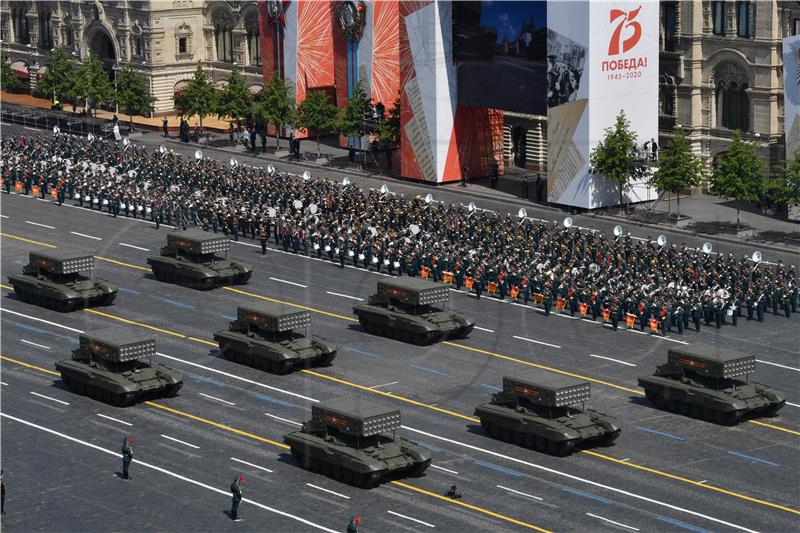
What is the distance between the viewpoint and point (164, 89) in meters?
155

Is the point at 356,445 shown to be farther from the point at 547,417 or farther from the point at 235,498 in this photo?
the point at 547,417

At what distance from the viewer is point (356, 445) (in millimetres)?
70250

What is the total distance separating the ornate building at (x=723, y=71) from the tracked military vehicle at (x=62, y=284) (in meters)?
43.0

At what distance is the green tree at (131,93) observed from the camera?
14838cm

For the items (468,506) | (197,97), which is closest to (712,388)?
(468,506)

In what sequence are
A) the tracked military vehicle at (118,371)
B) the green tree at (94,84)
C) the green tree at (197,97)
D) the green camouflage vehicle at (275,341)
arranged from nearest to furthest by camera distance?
1. the tracked military vehicle at (118,371)
2. the green camouflage vehicle at (275,341)
3. the green tree at (197,97)
4. the green tree at (94,84)

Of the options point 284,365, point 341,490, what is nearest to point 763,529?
point 341,490

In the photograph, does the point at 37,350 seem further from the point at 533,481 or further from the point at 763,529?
the point at 763,529

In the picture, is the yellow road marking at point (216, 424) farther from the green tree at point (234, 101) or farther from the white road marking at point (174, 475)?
the green tree at point (234, 101)

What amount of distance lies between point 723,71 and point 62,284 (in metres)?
47.3

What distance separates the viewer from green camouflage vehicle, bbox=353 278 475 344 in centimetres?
8788

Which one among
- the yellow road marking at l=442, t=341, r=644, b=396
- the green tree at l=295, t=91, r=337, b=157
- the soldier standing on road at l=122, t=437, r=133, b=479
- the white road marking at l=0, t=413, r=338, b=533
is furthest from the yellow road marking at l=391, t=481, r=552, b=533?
the green tree at l=295, t=91, r=337, b=157

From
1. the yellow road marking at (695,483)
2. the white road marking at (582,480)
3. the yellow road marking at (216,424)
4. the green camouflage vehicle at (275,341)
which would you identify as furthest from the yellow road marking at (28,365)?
the yellow road marking at (695,483)

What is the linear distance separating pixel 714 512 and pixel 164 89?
3788 inches
